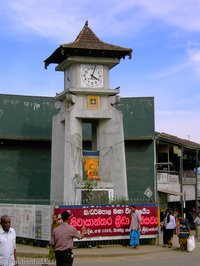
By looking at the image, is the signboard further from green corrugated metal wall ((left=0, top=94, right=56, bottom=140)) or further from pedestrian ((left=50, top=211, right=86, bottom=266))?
green corrugated metal wall ((left=0, top=94, right=56, bottom=140))

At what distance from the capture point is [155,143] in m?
32.7

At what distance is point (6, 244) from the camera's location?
26.1ft

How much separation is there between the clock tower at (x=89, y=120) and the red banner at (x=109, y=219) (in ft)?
12.3

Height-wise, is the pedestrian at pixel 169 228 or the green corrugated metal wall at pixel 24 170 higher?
the green corrugated metal wall at pixel 24 170

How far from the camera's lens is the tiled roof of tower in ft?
78.6

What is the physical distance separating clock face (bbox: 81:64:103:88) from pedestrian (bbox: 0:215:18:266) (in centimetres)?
1663

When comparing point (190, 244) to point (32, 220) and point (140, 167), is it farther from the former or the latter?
point (140, 167)

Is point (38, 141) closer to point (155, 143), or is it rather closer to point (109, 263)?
point (155, 143)

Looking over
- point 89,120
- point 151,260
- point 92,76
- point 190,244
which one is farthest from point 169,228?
point 92,76

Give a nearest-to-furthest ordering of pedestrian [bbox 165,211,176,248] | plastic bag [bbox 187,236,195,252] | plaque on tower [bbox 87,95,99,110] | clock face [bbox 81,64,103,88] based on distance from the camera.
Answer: plastic bag [bbox 187,236,195,252] < pedestrian [bbox 165,211,176,248] < plaque on tower [bbox 87,95,99,110] < clock face [bbox 81,64,103,88]

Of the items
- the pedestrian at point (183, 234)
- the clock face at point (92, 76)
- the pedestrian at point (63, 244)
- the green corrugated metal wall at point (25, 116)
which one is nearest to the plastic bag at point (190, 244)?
the pedestrian at point (183, 234)

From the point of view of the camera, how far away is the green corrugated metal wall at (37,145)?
102 feet

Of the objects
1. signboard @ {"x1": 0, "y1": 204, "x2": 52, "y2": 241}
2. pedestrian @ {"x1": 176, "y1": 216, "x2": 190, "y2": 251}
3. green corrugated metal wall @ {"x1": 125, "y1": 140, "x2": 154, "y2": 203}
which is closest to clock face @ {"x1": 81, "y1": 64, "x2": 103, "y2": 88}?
signboard @ {"x1": 0, "y1": 204, "x2": 52, "y2": 241}

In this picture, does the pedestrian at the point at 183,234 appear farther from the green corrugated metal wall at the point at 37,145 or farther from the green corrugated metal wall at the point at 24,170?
the green corrugated metal wall at the point at 24,170
